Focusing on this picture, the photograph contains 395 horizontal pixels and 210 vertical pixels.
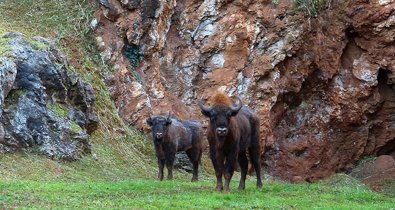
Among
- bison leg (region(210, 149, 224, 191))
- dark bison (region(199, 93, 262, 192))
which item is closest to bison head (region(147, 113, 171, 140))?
dark bison (region(199, 93, 262, 192))

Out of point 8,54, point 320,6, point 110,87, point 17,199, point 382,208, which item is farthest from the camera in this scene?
point 320,6

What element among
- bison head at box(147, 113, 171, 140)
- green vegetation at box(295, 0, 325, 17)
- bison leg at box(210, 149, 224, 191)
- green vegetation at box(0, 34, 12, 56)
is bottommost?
bison leg at box(210, 149, 224, 191)

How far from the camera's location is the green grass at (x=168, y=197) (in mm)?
14641

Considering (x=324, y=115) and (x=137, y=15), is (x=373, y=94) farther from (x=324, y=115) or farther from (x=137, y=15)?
(x=137, y=15)

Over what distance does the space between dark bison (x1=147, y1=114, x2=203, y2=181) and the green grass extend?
3.66 metres

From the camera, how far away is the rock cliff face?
30.9 m

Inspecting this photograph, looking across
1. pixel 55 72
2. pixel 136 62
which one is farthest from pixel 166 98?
pixel 55 72

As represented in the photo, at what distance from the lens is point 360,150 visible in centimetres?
3631

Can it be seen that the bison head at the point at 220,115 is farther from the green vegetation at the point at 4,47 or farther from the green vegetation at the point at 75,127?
the green vegetation at the point at 4,47

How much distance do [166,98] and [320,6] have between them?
9845mm

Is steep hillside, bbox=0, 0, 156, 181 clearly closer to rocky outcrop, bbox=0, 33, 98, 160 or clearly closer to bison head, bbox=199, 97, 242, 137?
rocky outcrop, bbox=0, 33, 98, 160

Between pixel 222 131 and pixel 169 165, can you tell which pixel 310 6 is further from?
pixel 222 131

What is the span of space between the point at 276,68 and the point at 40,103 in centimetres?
1403

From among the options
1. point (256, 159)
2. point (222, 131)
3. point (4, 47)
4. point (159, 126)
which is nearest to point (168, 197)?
point (222, 131)
